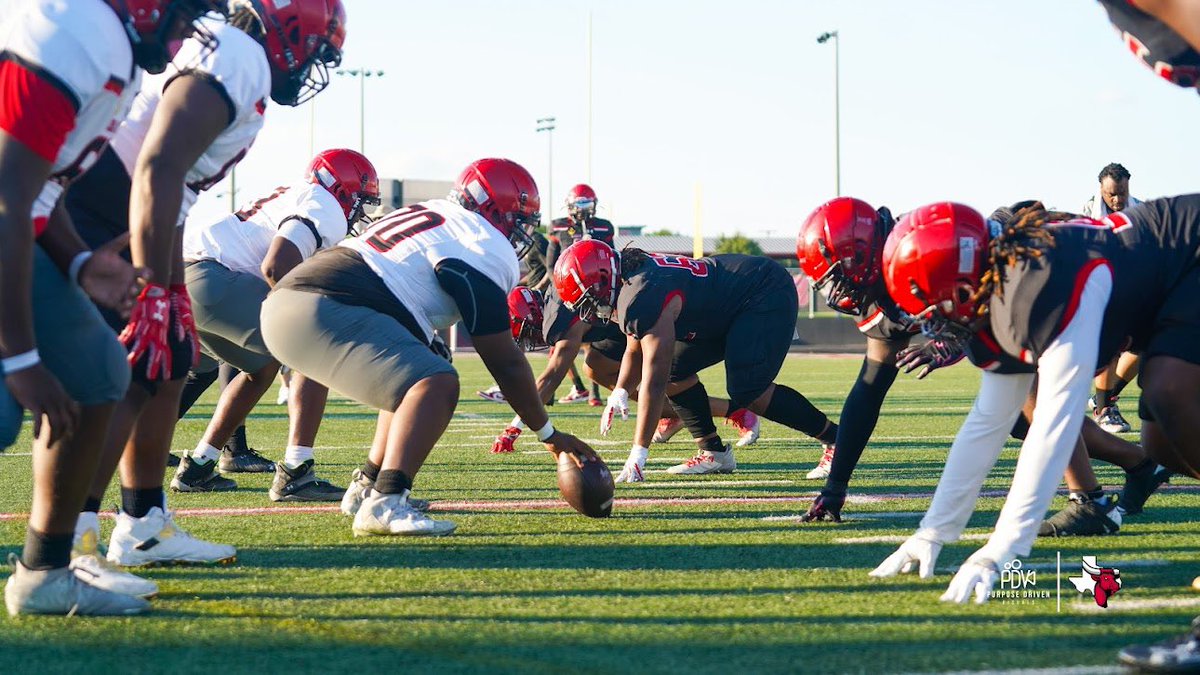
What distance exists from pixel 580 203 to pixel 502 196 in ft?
25.7

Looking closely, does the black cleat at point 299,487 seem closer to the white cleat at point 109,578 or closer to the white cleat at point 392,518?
the white cleat at point 392,518

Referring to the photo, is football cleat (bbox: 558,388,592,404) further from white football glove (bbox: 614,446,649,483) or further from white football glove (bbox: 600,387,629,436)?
white football glove (bbox: 614,446,649,483)

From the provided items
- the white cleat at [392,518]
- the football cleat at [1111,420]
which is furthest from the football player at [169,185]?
the football cleat at [1111,420]

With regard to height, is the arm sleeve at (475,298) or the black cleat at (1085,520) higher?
the arm sleeve at (475,298)

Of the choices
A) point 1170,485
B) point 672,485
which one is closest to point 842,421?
point 672,485

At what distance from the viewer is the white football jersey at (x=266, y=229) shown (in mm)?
6574

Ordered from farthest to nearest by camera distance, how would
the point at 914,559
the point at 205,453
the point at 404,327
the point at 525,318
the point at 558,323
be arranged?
the point at 558,323 < the point at 525,318 < the point at 205,453 < the point at 404,327 < the point at 914,559

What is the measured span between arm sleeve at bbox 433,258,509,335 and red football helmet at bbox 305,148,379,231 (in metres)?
2.27

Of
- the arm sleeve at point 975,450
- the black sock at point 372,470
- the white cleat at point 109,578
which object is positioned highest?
the arm sleeve at point 975,450

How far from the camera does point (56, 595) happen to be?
3645 mm

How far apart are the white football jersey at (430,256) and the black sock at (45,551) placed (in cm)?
190

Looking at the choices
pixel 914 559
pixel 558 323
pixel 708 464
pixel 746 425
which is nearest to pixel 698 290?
pixel 708 464

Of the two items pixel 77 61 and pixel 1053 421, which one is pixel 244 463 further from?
pixel 1053 421

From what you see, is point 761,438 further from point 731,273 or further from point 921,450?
point 731,273
